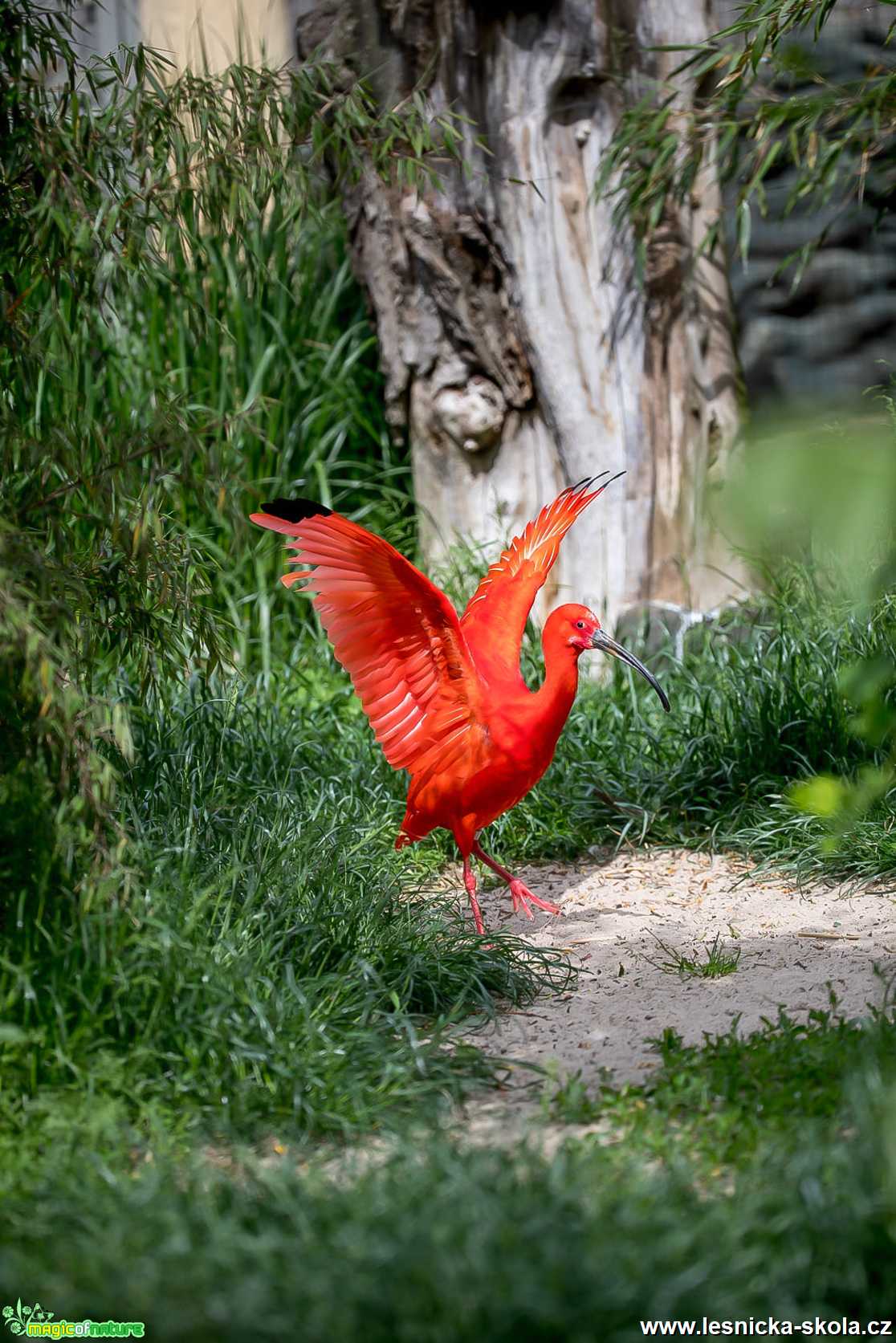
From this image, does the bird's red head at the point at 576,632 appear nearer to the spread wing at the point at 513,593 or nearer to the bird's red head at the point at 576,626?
the bird's red head at the point at 576,626

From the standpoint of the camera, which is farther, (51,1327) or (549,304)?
(549,304)

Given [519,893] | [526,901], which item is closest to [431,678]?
[519,893]

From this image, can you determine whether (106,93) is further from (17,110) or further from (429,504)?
(17,110)

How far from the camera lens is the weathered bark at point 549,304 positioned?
17.4ft

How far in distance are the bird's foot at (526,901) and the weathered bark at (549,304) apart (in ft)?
6.19

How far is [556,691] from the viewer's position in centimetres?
355

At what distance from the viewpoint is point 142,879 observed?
3023 mm

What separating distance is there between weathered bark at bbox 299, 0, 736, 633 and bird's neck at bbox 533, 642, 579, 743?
189 cm

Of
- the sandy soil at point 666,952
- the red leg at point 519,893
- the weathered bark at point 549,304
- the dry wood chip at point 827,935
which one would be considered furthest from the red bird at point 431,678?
the weathered bark at point 549,304

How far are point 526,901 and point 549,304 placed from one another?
275cm

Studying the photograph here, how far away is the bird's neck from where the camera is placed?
3.53 metres

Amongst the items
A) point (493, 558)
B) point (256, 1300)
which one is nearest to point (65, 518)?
point (256, 1300)

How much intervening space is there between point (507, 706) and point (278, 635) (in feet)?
7.85

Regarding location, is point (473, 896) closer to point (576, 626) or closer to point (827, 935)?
point (576, 626)
